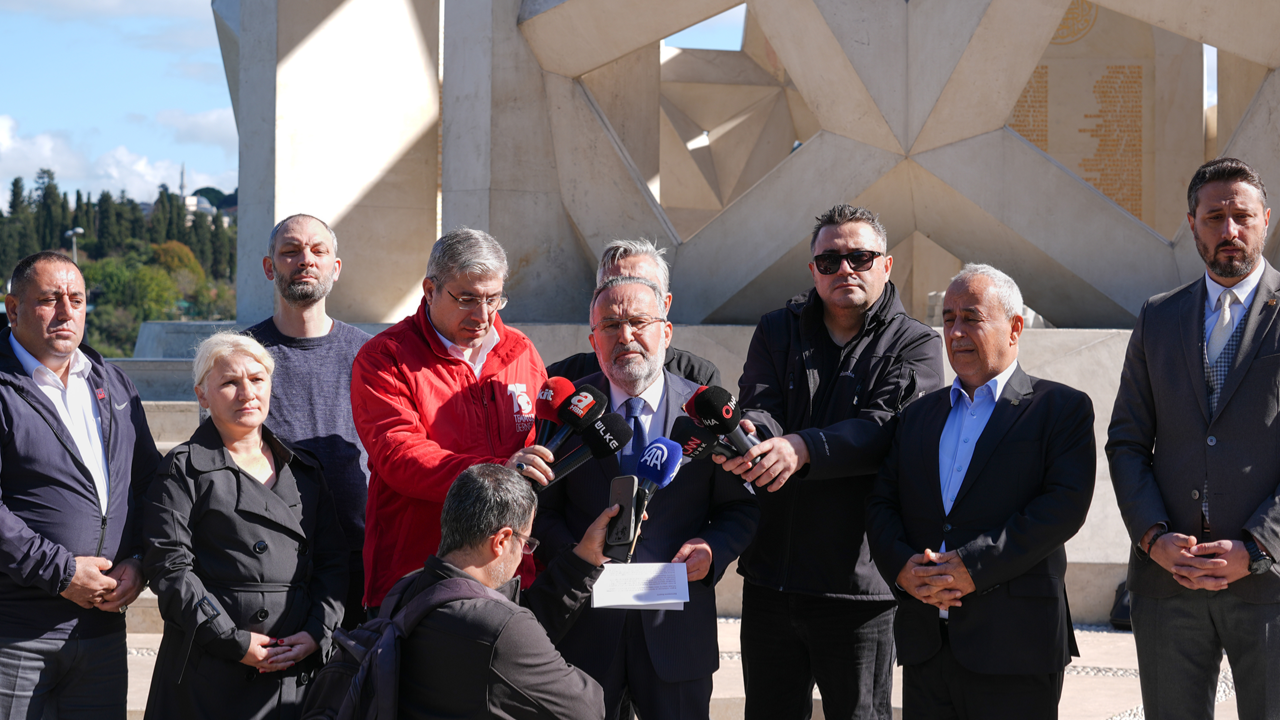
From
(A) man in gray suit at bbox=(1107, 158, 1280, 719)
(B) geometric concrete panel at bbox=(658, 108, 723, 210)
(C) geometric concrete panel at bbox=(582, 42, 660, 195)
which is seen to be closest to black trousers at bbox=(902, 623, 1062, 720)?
(A) man in gray suit at bbox=(1107, 158, 1280, 719)

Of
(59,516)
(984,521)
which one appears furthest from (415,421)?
(984,521)

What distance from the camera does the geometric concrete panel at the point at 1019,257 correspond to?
714 centimetres

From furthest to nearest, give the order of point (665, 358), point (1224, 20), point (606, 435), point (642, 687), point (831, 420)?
point (1224, 20) → point (665, 358) → point (831, 420) → point (642, 687) → point (606, 435)

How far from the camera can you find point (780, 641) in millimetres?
3447

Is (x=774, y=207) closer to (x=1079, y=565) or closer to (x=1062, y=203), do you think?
(x=1062, y=203)

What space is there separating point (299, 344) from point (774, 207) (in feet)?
14.9

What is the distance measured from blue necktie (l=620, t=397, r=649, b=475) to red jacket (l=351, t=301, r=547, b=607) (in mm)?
291

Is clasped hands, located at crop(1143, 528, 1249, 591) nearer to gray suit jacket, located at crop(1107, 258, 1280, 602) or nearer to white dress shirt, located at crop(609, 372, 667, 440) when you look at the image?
gray suit jacket, located at crop(1107, 258, 1280, 602)

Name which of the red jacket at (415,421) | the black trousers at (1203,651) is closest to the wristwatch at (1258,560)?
the black trousers at (1203,651)

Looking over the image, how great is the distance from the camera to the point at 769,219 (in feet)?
25.1

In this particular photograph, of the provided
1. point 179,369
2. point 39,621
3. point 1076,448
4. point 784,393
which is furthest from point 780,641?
point 179,369

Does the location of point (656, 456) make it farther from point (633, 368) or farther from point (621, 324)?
point (621, 324)

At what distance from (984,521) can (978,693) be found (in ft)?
1.52

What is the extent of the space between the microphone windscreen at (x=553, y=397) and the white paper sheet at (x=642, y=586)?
416 mm
